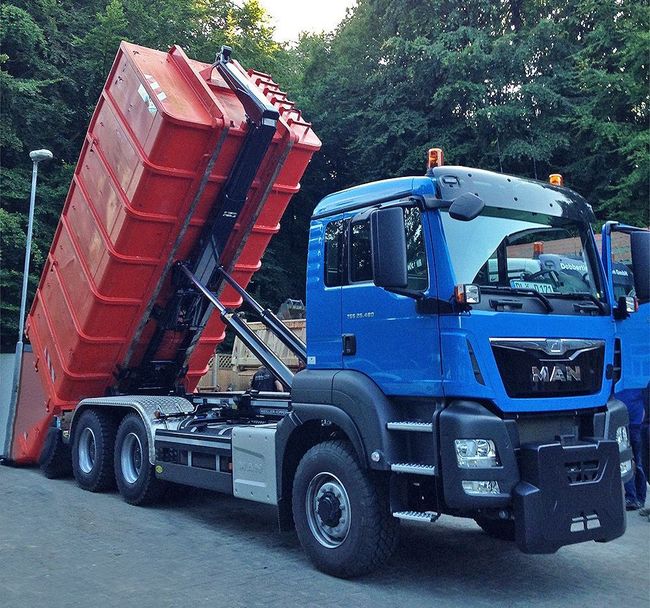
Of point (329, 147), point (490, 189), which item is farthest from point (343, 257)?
point (329, 147)

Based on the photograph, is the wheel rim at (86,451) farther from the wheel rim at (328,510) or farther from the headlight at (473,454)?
the headlight at (473,454)

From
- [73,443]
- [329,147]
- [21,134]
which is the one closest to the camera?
[73,443]

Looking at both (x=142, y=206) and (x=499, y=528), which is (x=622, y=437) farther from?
(x=142, y=206)

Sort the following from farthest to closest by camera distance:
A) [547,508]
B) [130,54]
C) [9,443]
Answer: [9,443] → [130,54] → [547,508]

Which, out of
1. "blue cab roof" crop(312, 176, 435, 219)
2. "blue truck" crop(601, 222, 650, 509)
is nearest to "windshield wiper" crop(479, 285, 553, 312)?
"blue cab roof" crop(312, 176, 435, 219)

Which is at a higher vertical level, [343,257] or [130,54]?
[130,54]

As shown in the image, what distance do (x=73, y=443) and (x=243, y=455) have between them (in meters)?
3.54

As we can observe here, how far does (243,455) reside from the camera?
21.1 feet

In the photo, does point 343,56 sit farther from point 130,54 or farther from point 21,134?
point 130,54

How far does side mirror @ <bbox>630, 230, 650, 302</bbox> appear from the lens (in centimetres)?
588

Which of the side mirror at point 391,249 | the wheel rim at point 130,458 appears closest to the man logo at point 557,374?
the side mirror at point 391,249

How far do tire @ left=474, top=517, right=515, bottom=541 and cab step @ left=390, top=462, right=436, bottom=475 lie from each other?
5.48ft

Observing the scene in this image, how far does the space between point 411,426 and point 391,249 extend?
3.81 ft

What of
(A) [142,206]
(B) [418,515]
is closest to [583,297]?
(B) [418,515]
